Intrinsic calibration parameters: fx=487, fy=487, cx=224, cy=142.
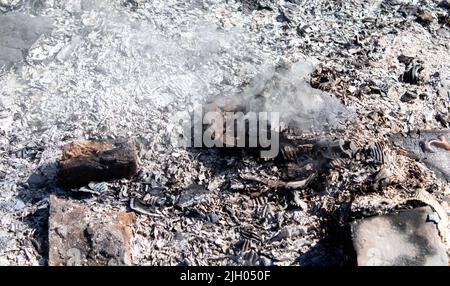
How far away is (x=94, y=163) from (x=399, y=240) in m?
1.70

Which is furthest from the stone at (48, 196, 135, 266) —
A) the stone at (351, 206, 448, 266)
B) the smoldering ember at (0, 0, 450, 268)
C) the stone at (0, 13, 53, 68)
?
the stone at (0, 13, 53, 68)

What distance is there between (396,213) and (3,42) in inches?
116

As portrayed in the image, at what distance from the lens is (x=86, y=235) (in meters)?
2.58

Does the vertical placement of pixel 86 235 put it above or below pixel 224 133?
below

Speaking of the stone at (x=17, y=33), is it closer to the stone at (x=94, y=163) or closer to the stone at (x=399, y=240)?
the stone at (x=94, y=163)

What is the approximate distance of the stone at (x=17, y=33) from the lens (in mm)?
3525

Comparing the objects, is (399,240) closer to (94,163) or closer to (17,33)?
(94,163)

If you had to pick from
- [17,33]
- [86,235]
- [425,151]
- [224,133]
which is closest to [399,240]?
[425,151]

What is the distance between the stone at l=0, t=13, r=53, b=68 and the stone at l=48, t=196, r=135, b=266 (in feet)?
4.48

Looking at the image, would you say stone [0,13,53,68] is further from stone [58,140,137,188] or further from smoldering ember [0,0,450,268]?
stone [58,140,137,188]

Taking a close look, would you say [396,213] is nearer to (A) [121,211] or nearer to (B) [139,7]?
(A) [121,211]

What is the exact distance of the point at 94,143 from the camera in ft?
9.43

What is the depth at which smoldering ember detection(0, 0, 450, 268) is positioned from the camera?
8.57 feet

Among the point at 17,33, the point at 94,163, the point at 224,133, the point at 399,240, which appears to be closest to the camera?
the point at 399,240
